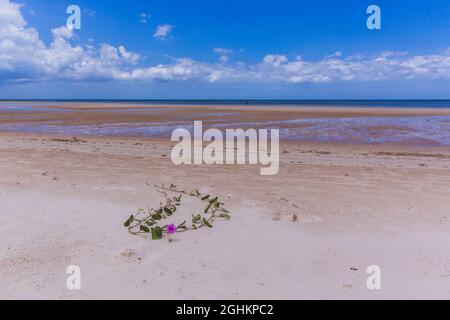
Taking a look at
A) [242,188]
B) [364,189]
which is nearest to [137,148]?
[242,188]

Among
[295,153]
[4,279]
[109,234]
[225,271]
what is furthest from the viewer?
[295,153]

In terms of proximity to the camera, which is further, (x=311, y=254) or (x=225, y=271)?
(x=311, y=254)

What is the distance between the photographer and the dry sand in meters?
3.18

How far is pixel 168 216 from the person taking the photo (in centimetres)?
502

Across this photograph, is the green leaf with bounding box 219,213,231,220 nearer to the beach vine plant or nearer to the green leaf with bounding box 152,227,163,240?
the beach vine plant

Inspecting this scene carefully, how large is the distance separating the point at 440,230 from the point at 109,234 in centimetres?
400

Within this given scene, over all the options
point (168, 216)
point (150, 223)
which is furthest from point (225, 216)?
point (150, 223)

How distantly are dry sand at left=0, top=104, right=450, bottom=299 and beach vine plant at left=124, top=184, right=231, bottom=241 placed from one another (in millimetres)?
130

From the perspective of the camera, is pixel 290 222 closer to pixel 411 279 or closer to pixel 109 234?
pixel 411 279

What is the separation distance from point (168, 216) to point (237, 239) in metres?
1.22

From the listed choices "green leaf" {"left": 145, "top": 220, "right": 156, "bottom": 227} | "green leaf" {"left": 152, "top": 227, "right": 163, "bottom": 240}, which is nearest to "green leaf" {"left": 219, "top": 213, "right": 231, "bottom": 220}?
"green leaf" {"left": 145, "top": 220, "right": 156, "bottom": 227}

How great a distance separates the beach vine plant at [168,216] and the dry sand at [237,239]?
0.13 metres

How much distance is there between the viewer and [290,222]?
4.83 metres

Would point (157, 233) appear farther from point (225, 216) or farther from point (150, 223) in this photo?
point (225, 216)
